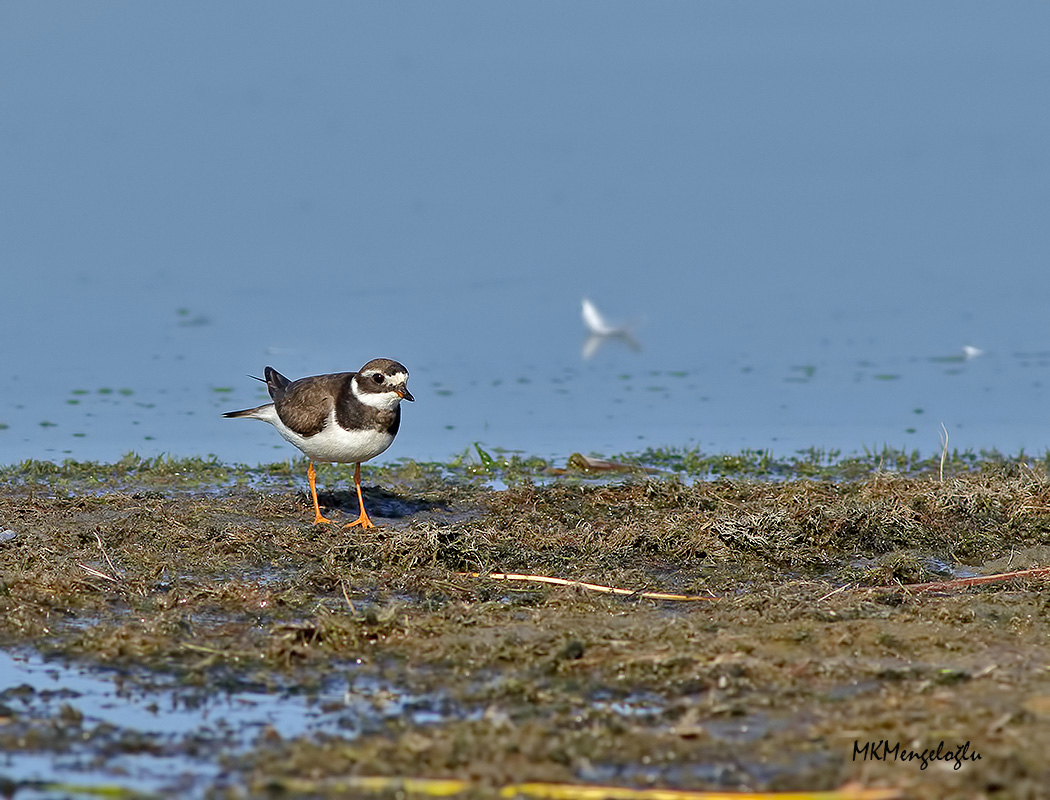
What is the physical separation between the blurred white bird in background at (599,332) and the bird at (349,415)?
5537 mm

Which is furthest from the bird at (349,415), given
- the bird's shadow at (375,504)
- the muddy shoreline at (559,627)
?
the muddy shoreline at (559,627)

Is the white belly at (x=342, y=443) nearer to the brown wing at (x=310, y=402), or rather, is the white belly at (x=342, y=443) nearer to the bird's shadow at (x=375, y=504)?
the brown wing at (x=310, y=402)

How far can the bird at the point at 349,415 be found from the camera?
976 cm

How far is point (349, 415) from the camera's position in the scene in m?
9.77

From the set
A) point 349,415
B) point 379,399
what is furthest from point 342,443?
point 379,399

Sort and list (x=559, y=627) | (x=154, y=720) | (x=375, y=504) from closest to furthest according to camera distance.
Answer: (x=154, y=720) < (x=559, y=627) < (x=375, y=504)

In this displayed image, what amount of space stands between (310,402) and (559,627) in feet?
11.7

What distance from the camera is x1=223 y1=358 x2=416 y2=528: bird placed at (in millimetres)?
9758

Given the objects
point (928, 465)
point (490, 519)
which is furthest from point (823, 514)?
point (928, 465)

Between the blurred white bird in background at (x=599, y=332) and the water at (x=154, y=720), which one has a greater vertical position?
the blurred white bird in background at (x=599, y=332)

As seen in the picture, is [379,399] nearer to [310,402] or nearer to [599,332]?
[310,402]

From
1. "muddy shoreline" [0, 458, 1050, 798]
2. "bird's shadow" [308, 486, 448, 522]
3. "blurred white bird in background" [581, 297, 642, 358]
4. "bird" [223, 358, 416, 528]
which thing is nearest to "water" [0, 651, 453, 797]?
"muddy shoreline" [0, 458, 1050, 798]

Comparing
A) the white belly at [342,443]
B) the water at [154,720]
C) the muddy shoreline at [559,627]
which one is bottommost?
the water at [154,720]

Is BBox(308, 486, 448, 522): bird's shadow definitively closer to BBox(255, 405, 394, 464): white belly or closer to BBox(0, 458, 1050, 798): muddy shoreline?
BBox(0, 458, 1050, 798): muddy shoreline
